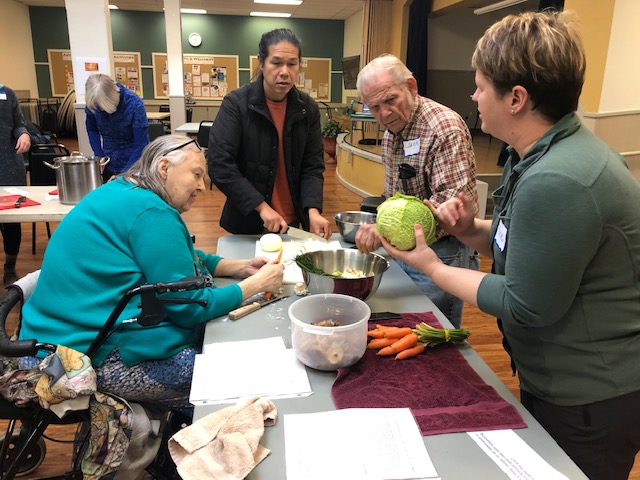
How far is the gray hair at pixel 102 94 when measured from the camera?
379 centimetres

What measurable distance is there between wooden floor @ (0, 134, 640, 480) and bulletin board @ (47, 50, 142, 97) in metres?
5.84

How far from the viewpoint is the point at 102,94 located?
381 cm

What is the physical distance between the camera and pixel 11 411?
1438mm

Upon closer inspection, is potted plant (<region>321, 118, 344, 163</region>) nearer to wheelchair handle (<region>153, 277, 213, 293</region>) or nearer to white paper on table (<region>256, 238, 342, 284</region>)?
white paper on table (<region>256, 238, 342, 284</region>)

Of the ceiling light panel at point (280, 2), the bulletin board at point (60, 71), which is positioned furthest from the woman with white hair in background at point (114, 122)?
the bulletin board at point (60, 71)

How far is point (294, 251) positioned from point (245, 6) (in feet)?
33.3

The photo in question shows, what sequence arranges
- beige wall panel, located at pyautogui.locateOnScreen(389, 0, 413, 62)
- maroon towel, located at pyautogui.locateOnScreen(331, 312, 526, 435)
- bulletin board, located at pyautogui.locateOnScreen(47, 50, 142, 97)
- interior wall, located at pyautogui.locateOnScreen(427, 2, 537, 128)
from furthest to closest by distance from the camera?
bulletin board, located at pyautogui.locateOnScreen(47, 50, 142, 97) → interior wall, located at pyautogui.locateOnScreen(427, 2, 537, 128) → beige wall panel, located at pyautogui.locateOnScreen(389, 0, 413, 62) → maroon towel, located at pyautogui.locateOnScreen(331, 312, 526, 435)

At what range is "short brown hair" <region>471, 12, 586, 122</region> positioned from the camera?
99 cm

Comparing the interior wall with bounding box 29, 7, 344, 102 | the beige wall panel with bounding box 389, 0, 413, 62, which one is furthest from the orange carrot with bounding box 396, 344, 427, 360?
the interior wall with bounding box 29, 7, 344, 102

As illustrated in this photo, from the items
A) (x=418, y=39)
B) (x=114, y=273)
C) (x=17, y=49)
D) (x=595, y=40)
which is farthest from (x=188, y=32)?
(x=114, y=273)

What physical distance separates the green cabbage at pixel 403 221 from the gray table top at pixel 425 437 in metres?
0.28

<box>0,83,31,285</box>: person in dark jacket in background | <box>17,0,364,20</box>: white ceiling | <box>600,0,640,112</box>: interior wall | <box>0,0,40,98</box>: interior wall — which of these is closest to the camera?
<box>0,83,31,285</box>: person in dark jacket in background

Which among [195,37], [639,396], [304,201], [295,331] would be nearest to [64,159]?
[304,201]

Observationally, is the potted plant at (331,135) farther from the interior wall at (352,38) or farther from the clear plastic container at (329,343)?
the clear plastic container at (329,343)
